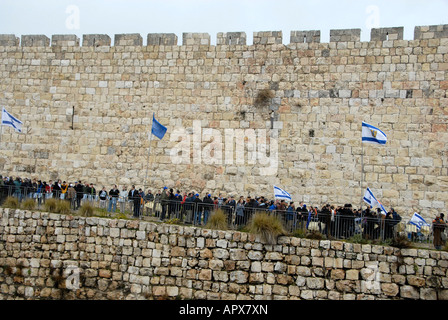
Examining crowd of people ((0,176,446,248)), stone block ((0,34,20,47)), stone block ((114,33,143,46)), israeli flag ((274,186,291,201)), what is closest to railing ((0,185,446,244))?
crowd of people ((0,176,446,248))

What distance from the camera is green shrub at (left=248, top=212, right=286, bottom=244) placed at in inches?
458

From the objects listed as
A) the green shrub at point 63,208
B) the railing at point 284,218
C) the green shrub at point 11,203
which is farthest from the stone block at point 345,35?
the green shrub at point 11,203

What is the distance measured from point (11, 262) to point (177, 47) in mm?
8498

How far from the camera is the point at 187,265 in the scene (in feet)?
39.3

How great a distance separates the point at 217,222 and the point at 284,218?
1.73 m

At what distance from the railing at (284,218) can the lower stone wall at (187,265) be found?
62 cm

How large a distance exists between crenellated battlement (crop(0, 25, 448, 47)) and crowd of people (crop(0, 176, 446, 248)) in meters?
5.20

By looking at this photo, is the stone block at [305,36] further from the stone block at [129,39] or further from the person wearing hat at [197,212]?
the person wearing hat at [197,212]

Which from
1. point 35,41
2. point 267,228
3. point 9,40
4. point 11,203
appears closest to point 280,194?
point 267,228

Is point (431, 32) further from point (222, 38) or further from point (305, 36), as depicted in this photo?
point (222, 38)

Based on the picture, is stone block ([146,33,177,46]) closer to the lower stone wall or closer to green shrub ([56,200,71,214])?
green shrub ([56,200,71,214])

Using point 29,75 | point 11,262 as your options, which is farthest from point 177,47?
point 11,262

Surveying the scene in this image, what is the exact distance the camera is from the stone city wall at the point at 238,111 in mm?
14914
